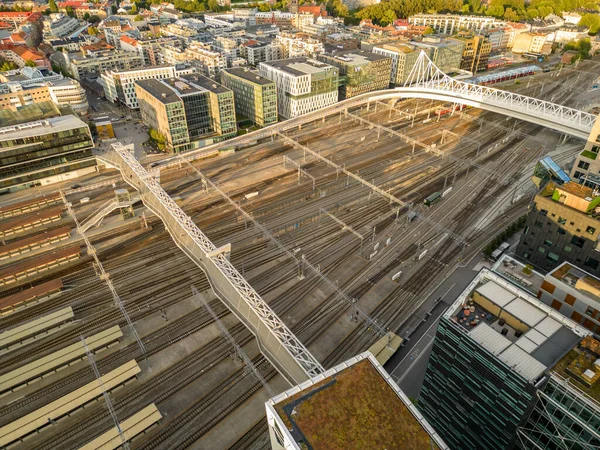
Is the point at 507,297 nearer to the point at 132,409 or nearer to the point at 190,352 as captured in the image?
the point at 190,352

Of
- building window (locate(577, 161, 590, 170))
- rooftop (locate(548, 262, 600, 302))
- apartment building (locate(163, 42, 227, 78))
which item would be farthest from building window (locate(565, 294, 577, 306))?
apartment building (locate(163, 42, 227, 78))

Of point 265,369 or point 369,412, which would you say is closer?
point 369,412

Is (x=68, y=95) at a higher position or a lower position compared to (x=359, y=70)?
lower

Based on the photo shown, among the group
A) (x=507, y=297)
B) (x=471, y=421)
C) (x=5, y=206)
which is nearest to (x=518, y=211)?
(x=507, y=297)

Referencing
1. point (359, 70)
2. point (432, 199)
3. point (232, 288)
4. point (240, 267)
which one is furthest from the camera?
point (359, 70)

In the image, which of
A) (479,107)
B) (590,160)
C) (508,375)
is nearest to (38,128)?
(508,375)

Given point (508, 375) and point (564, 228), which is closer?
point (508, 375)

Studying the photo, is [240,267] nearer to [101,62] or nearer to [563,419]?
[563,419]
